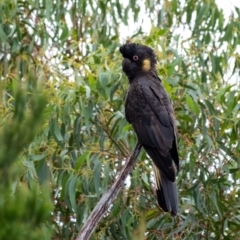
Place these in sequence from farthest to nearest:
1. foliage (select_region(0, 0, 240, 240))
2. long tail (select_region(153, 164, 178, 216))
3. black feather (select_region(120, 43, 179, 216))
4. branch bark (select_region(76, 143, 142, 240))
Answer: foliage (select_region(0, 0, 240, 240)), black feather (select_region(120, 43, 179, 216)), long tail (select_region(153, 164, 178, 216)), branch bark (select_region(76, 143, 142, 240))

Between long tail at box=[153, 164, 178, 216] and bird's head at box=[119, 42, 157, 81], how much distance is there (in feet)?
2.05

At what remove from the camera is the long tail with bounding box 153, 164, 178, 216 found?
3.32 metres

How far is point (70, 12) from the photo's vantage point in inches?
216

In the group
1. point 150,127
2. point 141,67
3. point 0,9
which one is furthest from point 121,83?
point 0,9

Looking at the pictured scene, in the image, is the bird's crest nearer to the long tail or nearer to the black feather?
the black feather

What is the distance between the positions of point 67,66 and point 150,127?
875 mm

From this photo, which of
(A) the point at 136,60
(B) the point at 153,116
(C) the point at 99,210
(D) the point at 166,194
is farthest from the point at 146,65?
(C) the point at 99,210

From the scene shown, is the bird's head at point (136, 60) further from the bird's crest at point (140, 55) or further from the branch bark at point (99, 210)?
the branch bark at point (99, 210)

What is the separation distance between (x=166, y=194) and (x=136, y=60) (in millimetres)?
846

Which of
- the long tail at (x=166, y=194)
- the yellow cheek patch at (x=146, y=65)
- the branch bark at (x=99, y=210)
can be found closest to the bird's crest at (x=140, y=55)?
the yellow cheek patch at (x=146, y=65)

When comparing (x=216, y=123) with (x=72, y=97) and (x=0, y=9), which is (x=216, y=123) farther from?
(x=0, y=9)

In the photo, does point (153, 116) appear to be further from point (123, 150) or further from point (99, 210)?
point (99, 210)

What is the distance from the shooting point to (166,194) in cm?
338

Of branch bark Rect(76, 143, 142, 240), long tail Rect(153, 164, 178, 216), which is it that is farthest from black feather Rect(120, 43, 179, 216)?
branch bark Rect(76, 143, 142, 240)
